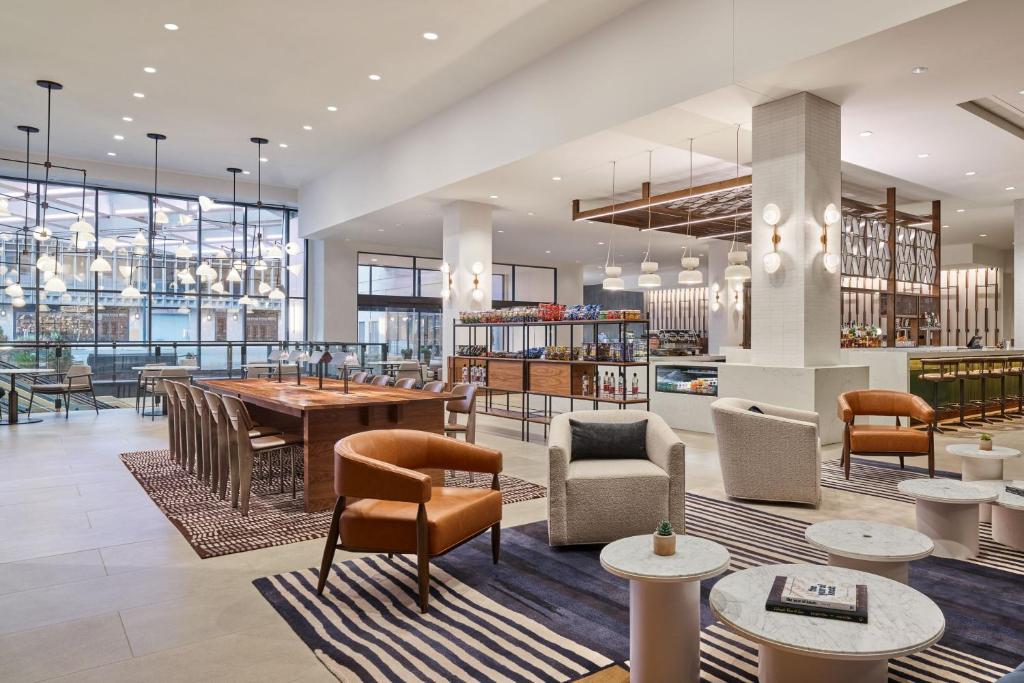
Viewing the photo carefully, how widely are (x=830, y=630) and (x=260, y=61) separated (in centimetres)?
856

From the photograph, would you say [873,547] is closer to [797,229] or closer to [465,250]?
[797,229]

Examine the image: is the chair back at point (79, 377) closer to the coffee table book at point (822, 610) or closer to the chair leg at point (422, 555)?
the chair leg at point (422, 555)

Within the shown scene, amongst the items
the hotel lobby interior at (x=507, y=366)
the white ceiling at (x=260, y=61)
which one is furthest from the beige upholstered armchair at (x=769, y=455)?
the white ceiling at (x=260, y=61)

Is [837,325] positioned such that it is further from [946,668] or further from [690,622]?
[690,622]

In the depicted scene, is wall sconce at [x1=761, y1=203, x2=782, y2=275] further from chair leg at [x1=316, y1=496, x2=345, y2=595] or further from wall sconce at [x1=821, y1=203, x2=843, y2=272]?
chair leg at [x1=316, y1=496, x2=345, y2=595]

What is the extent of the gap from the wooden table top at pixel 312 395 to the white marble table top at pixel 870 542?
324 cm

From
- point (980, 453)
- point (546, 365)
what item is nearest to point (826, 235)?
point (980, 453)

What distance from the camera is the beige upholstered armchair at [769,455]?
4918 millimetres

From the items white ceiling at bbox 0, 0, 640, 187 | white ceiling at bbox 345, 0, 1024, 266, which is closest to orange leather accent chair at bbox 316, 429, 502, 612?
white ceiling at bbox 345, 0, 1024, 266

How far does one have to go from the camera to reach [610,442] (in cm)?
444

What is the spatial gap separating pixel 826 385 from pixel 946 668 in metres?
4.58

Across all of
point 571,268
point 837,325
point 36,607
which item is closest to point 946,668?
point 36,607

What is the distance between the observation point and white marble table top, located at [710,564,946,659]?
1.96 metres

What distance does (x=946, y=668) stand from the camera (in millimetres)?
2574
